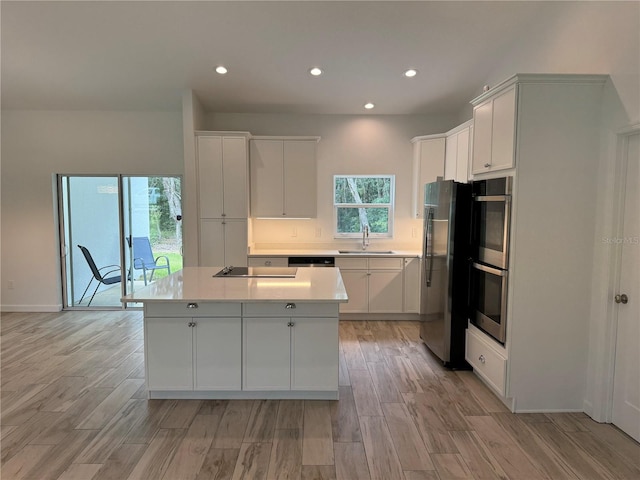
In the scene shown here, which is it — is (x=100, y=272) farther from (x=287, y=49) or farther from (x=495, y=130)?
(x=495, y=130)

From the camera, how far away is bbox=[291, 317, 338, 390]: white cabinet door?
8.73ft

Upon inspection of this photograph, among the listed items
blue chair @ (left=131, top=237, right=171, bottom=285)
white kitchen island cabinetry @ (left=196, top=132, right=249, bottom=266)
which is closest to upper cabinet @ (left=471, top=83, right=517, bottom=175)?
white kitchen island cabinetry @ (left=196, top=132, right=249, bottom=266)

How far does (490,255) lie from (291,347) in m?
1.70

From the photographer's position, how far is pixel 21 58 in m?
3.81

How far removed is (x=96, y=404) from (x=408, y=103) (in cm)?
454

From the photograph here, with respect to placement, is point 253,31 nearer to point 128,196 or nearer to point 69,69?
point 69,69

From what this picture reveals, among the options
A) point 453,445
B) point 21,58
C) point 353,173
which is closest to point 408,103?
point 353,173

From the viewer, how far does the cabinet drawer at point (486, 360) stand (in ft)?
8.80

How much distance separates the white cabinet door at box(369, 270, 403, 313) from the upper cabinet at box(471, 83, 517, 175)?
190 cm

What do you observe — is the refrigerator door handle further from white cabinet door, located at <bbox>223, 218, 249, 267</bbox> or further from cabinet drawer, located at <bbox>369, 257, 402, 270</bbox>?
white cabinet door, located at <bbox>223, 218, 249, 267</bbox>

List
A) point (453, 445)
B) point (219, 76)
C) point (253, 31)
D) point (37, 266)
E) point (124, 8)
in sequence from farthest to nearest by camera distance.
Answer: point (37, 266), point (219, 76), point (253, 31), point (124, 8), point (453, 445)

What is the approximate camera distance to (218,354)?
268cm

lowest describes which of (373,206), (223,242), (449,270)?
(449,270)

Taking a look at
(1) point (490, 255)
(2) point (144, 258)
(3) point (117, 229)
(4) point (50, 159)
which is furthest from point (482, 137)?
(4) point (50, 159)
